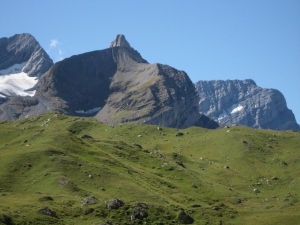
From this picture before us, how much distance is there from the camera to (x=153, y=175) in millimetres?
99500

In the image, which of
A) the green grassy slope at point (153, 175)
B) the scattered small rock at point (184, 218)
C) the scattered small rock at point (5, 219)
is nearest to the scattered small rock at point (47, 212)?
the green grassy slope at point (153, 175)

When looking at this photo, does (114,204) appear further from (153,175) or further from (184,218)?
(153,175)

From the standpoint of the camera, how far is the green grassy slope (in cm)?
7044

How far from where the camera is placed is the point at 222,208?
8431cm

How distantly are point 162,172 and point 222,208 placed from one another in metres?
22.2

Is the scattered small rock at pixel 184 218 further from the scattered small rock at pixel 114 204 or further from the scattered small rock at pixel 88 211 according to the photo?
the scattered small rock at pixel 88 211

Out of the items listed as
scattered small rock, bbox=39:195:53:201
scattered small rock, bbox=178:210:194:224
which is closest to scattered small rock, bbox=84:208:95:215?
scattered small rock, bbox=39:195:53:201

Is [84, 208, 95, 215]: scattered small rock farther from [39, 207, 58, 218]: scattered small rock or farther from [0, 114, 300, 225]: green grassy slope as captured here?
[39, 207, 58, 218]: scattered small rock

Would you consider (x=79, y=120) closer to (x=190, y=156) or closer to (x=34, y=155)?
(x=190, y=156)

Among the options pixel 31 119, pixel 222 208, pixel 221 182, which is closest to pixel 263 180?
pixel 221 182

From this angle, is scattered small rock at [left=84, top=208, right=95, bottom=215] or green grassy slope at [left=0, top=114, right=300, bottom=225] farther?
green grassy slope at [left=0, top=114, right=300, bottom=225]

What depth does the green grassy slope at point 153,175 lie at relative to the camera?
7044cm

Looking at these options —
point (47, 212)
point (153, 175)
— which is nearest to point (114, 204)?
point (47, 212)

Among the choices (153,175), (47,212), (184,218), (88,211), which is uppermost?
(153,175)
